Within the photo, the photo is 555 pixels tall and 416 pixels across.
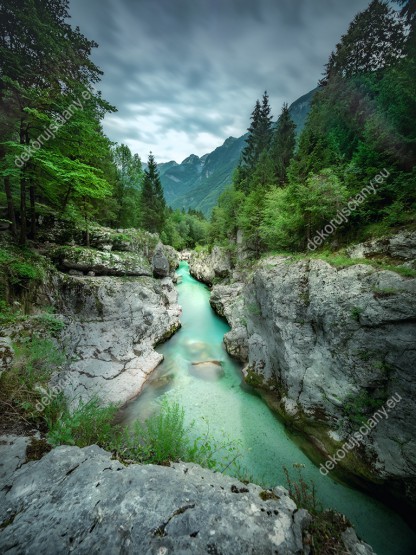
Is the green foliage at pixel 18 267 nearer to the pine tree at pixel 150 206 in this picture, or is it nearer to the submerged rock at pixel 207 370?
the submerged rock at pixel 207 370

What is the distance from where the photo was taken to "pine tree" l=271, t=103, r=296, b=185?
22327mm

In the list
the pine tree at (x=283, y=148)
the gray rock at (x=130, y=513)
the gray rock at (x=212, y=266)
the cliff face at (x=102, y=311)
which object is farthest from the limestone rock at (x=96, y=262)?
the pine tree at (x=283, y=148)

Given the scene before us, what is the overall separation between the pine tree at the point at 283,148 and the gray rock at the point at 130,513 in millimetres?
22975

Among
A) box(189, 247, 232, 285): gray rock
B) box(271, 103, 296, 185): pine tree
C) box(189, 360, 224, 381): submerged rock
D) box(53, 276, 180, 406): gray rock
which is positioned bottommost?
box(189, 360, 224, 381): submerged rock

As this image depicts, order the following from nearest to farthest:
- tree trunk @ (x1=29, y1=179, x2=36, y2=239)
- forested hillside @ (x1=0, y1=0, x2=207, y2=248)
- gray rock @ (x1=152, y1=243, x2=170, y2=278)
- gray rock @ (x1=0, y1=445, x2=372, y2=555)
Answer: gray rock @ (x1=0, y1=445, x2=372, y2=555) → forested hillside @ (x1=0, y1=0, x2=207, y2=248) → tree trunk @ (x1=29, y1=179, x2=36, y2=239) → gray rock @ (x1=152, y1=243, x2=170, y2=278)

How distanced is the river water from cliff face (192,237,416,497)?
2.89 ft

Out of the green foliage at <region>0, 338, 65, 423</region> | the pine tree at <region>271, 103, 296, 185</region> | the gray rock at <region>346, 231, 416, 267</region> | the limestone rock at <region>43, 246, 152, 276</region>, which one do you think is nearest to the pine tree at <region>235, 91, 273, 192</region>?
the pine tree at <region>271, 103, 296, 185</region>

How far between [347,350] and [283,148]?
25.0 m

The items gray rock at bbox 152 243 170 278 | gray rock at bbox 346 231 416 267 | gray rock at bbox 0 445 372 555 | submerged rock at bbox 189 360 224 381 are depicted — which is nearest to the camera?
gray rock at bbox 0 445 372 555

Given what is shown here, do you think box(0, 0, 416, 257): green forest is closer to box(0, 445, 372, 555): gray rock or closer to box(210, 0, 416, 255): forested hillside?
box(210, 0, 416, 255): forested hillside

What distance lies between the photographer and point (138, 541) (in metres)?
2.61

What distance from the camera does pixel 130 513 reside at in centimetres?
287

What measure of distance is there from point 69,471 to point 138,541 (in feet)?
5.02

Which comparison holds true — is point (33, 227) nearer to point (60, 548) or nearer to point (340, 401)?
point (60, 548)
